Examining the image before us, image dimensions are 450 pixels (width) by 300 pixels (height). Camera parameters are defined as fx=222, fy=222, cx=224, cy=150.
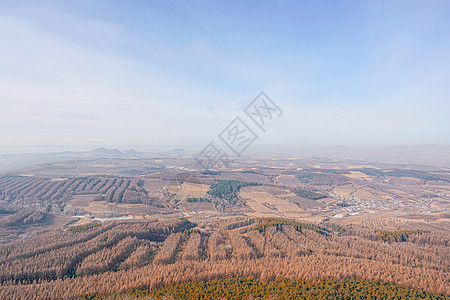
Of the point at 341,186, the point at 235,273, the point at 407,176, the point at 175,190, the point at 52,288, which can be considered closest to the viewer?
the point at 52,288

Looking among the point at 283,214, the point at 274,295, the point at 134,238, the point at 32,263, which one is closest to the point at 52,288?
the point at 32,263

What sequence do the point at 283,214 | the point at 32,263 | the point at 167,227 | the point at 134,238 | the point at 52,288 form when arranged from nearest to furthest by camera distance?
1. the point at 52,288
2. the point at 32,263
3. the point at 134,238
4. the point at 167,227
5. the point at 283,214

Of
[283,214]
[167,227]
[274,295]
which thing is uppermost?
[274,295]

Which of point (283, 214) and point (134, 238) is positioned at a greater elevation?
point (134, 238)

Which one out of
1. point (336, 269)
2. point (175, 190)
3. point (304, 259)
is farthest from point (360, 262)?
point (175, 190)

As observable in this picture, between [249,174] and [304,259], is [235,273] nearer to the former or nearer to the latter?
[304,259]

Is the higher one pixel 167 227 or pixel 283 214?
pixel 167 227

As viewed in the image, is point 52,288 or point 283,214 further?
point 283,214

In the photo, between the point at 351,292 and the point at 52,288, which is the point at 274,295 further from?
the point at 52,288

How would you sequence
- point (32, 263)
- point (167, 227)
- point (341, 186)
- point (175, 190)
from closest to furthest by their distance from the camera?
point (32, 263), point (167, 227), point (175, 190), point (341, 186)
